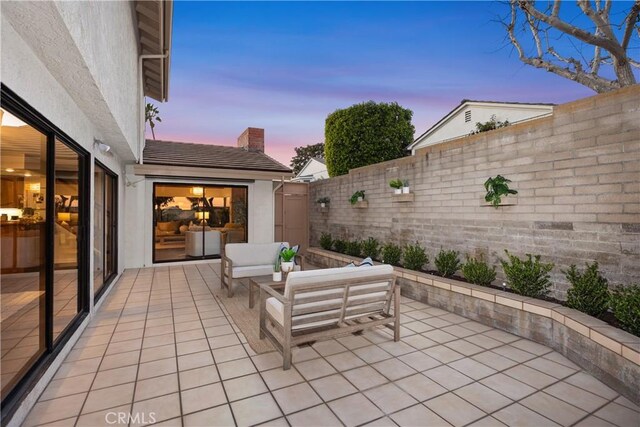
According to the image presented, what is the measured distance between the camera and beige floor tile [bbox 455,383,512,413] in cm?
249

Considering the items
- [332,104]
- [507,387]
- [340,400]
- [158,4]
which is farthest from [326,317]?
[332,104]

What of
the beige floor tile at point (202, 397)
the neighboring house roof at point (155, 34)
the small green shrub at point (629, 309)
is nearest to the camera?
the beige floor tile at point (202, 397)

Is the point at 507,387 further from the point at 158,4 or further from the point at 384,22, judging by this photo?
the point at 384,22

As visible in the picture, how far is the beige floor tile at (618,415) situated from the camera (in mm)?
2300

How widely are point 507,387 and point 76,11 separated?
4.67m

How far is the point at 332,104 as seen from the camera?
12.5 m

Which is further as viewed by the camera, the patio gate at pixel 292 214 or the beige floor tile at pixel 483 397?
the patio gate at pixel 292 214

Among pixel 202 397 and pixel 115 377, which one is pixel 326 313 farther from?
pixel 115 377

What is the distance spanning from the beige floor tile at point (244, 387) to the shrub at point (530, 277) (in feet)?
11.7

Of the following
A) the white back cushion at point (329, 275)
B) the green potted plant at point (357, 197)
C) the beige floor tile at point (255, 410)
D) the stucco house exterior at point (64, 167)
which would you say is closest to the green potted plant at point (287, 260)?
the white back cushion at point (329, 275)

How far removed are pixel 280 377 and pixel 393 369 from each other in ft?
3.76

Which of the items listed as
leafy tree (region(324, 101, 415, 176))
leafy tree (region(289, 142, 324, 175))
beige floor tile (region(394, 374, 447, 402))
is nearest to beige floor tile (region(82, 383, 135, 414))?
beige floor tile (region(394, 374, 447, 402))

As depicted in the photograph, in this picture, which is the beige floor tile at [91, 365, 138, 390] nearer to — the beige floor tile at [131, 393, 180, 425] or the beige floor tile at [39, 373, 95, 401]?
the beige floor tile at [39, 373, 95, 401]

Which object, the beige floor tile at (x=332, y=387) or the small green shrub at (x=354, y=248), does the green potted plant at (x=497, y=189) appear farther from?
the small green shrub at (x=354, y=248)
